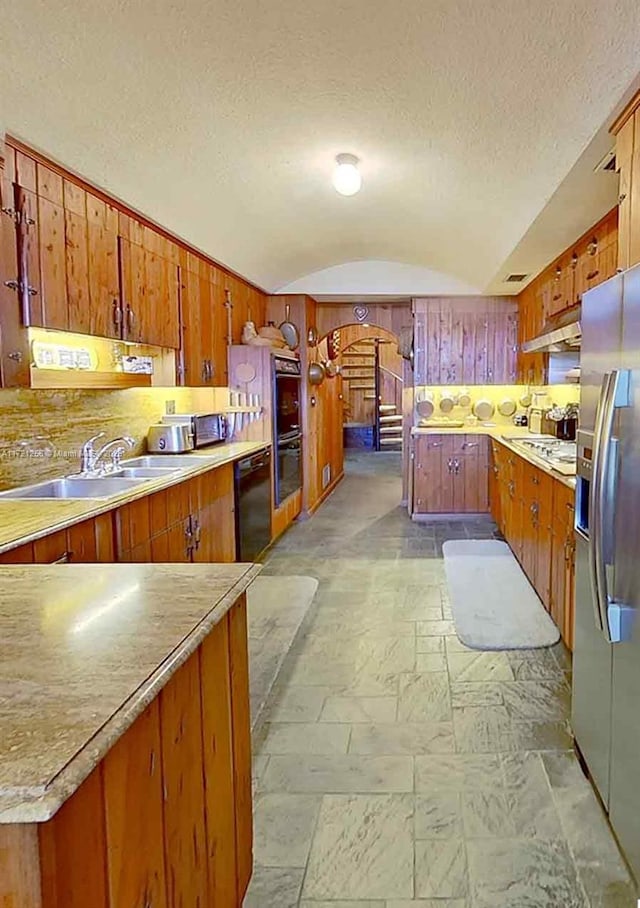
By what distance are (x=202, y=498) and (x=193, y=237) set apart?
1.81 meters

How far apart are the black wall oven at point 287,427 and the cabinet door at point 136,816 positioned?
449 centimetres

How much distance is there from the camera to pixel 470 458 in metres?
6.34

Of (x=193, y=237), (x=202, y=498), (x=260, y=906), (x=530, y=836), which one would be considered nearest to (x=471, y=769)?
(x=530, y=836)

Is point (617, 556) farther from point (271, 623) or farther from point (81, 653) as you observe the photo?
point (271, 623)

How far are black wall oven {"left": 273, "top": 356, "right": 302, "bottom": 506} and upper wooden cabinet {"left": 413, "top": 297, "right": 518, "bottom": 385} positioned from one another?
1.48 metres

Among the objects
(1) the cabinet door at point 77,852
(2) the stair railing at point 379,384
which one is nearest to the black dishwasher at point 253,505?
(1) the cabinet door at point 77,852

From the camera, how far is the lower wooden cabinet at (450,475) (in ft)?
20.8

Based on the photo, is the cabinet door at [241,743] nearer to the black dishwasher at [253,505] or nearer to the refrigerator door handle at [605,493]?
the refrigerator door handle at [605,493]

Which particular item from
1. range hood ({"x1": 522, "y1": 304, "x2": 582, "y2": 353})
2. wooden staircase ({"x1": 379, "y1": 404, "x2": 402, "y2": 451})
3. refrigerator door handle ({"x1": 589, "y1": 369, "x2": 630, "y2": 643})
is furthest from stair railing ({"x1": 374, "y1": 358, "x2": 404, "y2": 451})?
refrigerator door handle ({"x1": 589, "y1": 369, "x2": 630, "y2": 643})

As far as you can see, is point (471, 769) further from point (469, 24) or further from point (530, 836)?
point (469, 24)

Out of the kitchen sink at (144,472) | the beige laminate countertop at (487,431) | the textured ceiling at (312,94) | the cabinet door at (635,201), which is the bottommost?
the kitchen sink at (144,472)

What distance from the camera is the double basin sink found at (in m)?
3.00

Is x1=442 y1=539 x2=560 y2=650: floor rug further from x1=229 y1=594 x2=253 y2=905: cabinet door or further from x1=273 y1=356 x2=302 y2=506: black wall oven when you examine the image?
x1=229 y1=594 x2=253 y2=905: cabinet door

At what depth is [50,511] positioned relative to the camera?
2.44 metres
